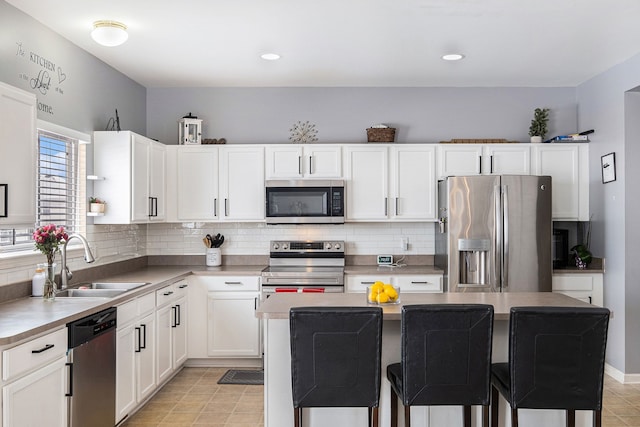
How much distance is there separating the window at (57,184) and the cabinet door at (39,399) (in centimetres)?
106

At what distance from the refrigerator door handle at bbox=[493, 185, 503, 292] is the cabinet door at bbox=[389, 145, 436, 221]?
673mm

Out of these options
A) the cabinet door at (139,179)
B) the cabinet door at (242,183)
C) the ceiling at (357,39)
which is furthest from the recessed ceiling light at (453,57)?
the cabinet door at (139,179)

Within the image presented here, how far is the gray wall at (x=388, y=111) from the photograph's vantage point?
5469mm

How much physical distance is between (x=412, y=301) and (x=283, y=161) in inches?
95.9

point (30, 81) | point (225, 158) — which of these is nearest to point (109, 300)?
point (30, 81)

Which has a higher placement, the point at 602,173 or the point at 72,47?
the point at 72,47

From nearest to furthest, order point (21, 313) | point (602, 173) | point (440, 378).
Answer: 1. point (440, 378)
2. point (21, 313)
3. point (602, 173)

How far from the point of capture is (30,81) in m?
3.47

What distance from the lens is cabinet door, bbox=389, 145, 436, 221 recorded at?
514cm

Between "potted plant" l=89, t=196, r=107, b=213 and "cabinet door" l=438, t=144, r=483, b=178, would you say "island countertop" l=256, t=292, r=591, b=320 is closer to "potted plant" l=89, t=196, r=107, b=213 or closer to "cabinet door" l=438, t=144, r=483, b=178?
"potted plant" l=89, t=196, r=107, b=213

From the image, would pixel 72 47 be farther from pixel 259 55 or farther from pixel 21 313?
pixel 21 313

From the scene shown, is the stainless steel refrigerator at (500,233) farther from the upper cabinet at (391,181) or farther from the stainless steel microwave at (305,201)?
the stainless steel microwave at (305,201)

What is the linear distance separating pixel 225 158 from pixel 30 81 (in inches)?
→ 79.2

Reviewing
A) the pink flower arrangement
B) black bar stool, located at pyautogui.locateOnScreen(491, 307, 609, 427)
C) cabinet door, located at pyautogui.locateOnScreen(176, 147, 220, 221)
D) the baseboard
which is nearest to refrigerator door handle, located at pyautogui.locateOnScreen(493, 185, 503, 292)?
the baseboard
